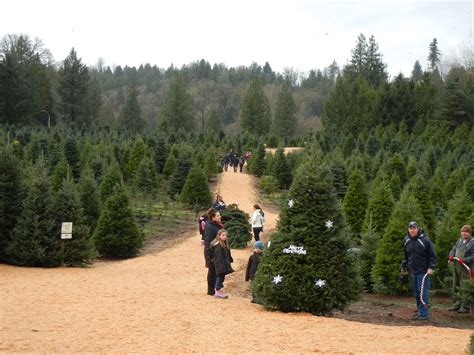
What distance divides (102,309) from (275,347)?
13.4ft

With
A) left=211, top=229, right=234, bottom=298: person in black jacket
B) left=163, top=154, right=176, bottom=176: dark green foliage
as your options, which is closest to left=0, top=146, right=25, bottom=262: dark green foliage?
left=211, top=229, right=234, bottom=298: person in black jacket

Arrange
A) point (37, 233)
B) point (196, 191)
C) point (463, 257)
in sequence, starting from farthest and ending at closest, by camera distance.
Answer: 1. point (196, 191)
2. point (37, 233)
3. point (463, 257)

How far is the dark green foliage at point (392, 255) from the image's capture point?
15719mm

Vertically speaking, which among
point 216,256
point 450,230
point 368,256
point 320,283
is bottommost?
point 368,256

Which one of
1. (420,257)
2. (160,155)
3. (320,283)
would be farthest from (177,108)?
(320,283)

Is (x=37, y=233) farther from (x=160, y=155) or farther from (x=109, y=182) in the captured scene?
(x=160, y=155)

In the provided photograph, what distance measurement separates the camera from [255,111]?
78812mm

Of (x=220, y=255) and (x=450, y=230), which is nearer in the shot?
(x=220, y=255)

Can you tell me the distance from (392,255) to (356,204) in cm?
846

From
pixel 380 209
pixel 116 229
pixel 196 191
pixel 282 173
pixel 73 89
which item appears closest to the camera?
pixel 380 209

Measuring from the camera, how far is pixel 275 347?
314 inches

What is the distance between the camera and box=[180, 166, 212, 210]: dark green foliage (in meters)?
31.9

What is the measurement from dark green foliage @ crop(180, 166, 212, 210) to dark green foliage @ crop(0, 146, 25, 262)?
14008mm

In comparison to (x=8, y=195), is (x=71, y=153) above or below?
above
